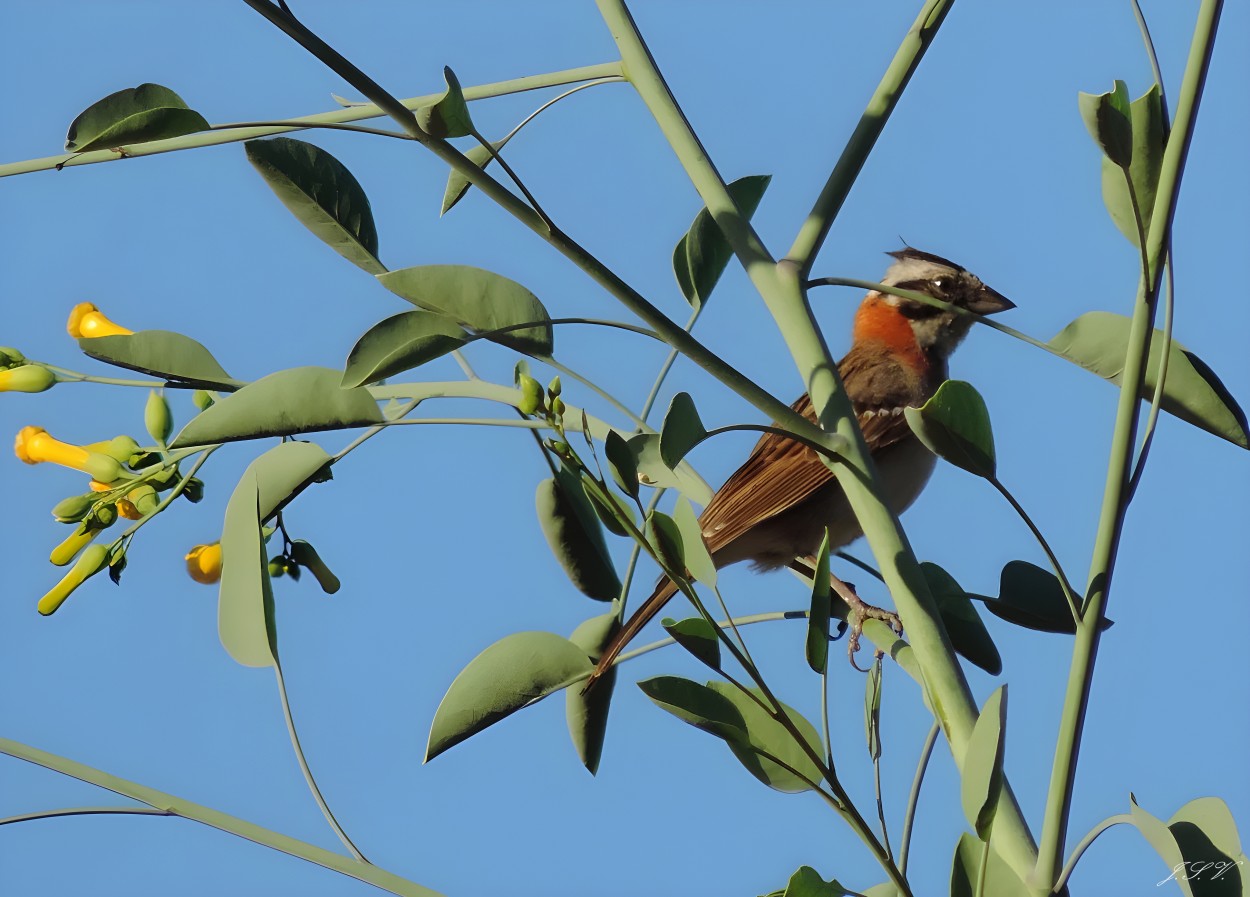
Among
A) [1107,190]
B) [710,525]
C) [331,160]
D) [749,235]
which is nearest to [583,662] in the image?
[749,235]

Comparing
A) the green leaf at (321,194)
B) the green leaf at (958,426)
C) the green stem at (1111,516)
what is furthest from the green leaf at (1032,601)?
the green leaf at (321,194)

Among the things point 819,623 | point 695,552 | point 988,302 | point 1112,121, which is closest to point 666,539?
point 695,552

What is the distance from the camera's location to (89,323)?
2660 millimetres

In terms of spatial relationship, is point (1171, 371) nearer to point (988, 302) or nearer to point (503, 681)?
point (503, 681)

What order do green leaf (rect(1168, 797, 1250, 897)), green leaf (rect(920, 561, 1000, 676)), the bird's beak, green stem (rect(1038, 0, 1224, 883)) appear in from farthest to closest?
the bird's beak → green leaf (rect(920, 561, 1000, 676)) → green leaf (rect(1168, 797, 1250, 897)) → green stem (rect(1038, 0, 1224, 883))

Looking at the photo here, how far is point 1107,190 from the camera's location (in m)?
1.73

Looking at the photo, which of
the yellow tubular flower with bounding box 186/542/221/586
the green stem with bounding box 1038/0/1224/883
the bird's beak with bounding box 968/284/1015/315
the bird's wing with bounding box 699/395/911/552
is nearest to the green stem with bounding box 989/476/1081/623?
the green stem with bounding box 1038/0/1224/883

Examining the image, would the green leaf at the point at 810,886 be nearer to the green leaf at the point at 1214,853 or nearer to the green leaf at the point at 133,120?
the green leaf at the point at 1214,853

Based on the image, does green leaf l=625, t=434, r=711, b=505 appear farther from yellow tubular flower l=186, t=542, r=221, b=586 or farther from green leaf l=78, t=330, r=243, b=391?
yellow tubular flower l=186, t=542, r=221, b=586

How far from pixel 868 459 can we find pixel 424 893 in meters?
0.82

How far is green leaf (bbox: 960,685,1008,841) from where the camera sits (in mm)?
1481

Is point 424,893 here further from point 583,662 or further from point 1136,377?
point 1136,377

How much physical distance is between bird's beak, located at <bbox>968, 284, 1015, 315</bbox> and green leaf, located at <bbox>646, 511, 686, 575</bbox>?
145 inches

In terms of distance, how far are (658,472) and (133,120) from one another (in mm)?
881
